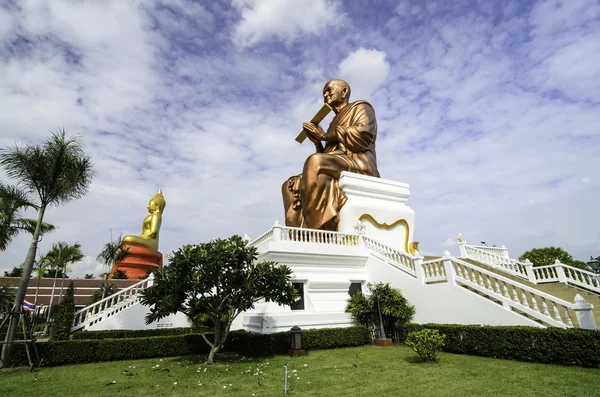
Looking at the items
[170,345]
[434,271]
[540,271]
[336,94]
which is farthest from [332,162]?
[170,345]

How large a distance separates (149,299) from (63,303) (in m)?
6.25

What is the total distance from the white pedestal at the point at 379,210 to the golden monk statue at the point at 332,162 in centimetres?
55

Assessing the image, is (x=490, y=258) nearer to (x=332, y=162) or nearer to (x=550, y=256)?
(x=332, y=162)

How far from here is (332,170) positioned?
17094mm

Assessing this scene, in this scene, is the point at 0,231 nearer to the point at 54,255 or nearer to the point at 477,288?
the point at 54,255

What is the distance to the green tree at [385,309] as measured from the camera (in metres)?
10.9

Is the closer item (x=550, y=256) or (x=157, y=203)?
(x=550, y=256)

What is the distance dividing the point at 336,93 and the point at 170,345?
690 inches

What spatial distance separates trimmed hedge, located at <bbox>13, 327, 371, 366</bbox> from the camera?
9391mm

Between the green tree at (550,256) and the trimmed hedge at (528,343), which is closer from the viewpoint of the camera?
the trimmed hedge at (528,343)

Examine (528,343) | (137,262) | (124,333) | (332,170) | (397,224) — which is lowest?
(528,343)

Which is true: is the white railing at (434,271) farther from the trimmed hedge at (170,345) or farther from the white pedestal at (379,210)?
the white pedestal at (379,210)

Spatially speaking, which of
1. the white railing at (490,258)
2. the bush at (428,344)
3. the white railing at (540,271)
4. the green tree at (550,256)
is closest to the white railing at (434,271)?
the bush at (428,344)

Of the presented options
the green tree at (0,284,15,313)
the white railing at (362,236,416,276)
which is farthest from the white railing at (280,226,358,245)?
the green tree at (0,284,15,313)
